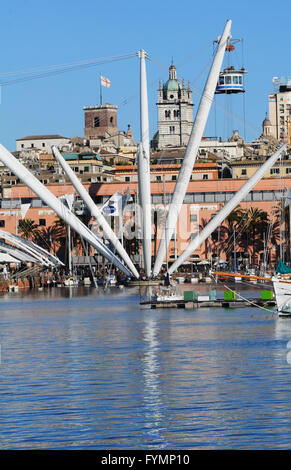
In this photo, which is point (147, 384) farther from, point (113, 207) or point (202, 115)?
point (113, 207)

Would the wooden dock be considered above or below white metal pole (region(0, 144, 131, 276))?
below

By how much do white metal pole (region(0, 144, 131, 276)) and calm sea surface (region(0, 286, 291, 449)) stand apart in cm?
1856

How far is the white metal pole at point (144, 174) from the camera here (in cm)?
7069

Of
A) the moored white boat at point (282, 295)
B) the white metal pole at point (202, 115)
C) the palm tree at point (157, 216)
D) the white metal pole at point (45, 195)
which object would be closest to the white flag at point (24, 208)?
the palm tree at point (157, 216)

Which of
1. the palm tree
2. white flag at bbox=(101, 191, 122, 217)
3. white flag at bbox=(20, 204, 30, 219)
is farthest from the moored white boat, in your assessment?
white flag at bbox=(20, 204, 30, 219)

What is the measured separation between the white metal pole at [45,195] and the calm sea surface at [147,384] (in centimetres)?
1856

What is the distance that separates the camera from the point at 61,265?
9588 cm

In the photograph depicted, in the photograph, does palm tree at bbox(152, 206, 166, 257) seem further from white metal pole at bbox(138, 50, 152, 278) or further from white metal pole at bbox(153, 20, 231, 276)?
white metal pole at bbox(153, 20, 231, 276)

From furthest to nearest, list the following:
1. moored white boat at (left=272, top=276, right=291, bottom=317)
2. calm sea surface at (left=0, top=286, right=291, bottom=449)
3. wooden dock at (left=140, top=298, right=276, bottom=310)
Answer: wooden dock at (left=140, top=298, right=276, bottom=310)
moored white boat at (left=272, top=276, right=291, bottom=317)
calm sea surface at (left=0, top=286, right=291, bottom=449)

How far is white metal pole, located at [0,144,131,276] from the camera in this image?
209 ft

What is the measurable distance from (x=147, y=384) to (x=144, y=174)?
45894 millimetres

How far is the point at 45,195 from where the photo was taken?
222 ft
